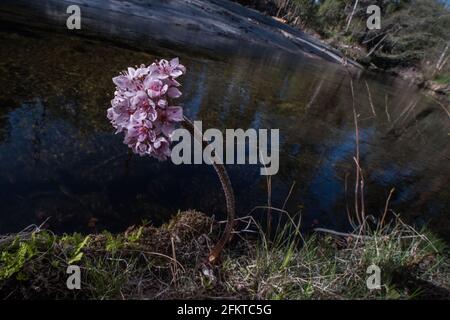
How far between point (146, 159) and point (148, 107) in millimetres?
3882

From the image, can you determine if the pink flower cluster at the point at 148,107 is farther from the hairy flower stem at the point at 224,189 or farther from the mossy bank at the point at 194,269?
the mossy bank at the point at 194,269

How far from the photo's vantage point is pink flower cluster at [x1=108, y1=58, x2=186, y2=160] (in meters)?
2.04

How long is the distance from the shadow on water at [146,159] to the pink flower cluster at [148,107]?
142 centimetres

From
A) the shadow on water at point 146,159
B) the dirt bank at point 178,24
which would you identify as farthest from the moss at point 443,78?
the shadow on water at point 146,159

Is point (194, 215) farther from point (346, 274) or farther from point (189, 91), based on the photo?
point (189, 91)

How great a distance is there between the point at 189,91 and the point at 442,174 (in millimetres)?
7457

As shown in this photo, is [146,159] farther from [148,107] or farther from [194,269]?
[148,107]

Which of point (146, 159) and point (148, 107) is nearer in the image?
point (148, 107)

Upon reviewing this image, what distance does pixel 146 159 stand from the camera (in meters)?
5.84

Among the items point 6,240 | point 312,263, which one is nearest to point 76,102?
point 6,240

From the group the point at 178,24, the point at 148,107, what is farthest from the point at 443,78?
the point at 148,107

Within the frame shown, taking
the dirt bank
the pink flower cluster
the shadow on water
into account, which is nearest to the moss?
the dirt bank

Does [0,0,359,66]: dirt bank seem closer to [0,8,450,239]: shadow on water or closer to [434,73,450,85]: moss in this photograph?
[0,8,450,239]: shadow on water
